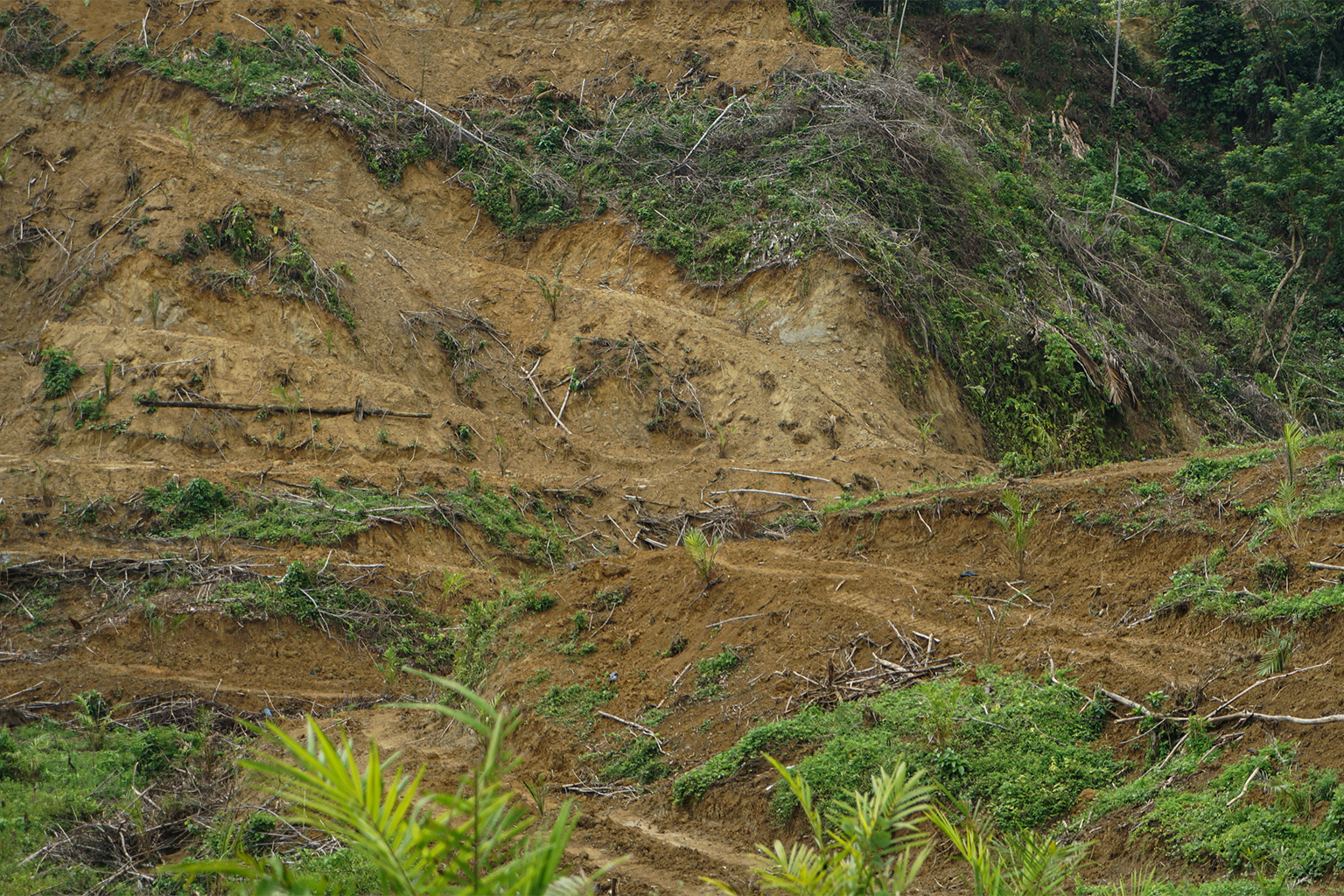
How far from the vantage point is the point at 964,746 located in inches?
181

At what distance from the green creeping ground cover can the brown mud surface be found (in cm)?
15

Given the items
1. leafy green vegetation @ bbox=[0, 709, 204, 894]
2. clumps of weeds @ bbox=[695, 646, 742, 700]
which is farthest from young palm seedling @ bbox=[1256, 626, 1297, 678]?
leafy green vegetation @ bbox=[0, 709, 204, 894]

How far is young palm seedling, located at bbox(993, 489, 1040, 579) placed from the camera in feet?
18.9

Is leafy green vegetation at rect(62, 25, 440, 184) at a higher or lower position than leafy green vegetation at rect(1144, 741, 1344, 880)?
lower

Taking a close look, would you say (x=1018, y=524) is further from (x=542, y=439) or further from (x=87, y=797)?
(x=542, y=439)

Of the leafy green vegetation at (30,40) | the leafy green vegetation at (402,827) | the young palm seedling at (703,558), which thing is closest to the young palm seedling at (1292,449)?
the young palm seedling at (703,558)

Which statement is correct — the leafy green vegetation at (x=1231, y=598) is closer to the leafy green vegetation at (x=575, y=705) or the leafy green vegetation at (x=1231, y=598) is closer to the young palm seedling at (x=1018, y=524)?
the young palm seedling at (x=1018, y=524)

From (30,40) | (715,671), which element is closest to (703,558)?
(715,671)

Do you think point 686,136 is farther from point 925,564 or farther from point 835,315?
point 925,564

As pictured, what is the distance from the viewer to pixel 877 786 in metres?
2.58

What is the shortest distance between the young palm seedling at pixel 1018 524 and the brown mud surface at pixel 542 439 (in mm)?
112

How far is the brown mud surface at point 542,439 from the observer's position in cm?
557

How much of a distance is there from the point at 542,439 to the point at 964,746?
23.3ft

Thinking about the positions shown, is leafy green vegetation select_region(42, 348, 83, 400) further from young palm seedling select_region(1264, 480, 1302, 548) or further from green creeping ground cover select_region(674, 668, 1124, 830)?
young palm seedling select_region(1264, 480, 1302, 548)
